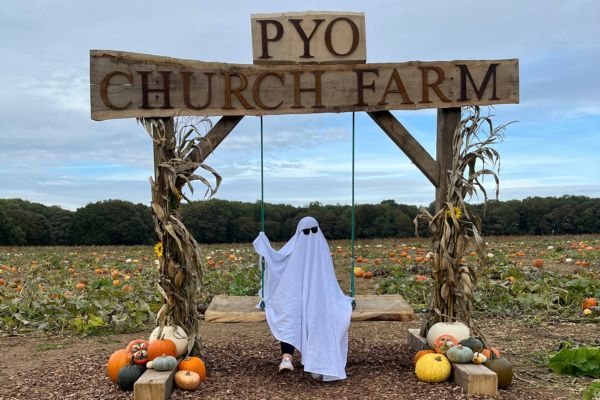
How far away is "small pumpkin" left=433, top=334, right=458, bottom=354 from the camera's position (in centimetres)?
649

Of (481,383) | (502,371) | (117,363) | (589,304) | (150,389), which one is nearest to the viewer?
(150,389)

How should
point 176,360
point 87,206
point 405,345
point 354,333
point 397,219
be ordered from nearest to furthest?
point 176,360 → point 405,345 → point 354,333 → point 397,219 → point 87,206

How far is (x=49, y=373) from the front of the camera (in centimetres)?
703

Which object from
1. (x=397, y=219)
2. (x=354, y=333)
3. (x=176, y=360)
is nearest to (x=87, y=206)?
(x=397, y=219)

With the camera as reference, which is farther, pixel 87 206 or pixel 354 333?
pixel 87 206

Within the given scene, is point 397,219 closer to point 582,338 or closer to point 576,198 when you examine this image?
point 576,198

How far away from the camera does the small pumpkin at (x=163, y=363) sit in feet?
20.0

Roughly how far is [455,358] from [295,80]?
10.8 feet

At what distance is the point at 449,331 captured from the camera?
21.9ft

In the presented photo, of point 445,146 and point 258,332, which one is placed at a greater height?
point 445,146

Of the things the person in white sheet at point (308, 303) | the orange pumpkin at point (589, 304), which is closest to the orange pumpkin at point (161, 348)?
the person in white sheet at point (308, 303)

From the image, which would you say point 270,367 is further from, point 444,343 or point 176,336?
point 444,343

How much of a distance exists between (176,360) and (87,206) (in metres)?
23.2

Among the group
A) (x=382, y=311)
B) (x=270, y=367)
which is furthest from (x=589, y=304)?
(x=270, y=367)
